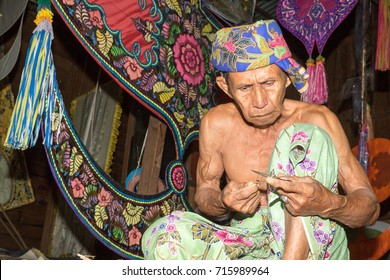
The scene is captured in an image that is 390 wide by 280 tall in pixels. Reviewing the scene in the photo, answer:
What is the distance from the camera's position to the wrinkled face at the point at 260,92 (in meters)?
2.12

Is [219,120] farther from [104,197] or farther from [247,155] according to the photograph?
[104,197]

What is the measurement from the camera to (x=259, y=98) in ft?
6.92

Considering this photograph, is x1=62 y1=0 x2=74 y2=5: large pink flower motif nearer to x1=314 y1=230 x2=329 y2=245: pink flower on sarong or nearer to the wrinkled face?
the wrinkled face

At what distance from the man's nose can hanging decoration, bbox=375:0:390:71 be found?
7.18 feet

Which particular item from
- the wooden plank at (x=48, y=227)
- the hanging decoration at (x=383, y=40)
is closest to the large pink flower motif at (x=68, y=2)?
the hanging decoration at (x=383, y=40)

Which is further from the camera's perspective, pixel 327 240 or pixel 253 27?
pixel 253 27

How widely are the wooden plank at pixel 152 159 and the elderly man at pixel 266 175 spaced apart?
0.90 metres

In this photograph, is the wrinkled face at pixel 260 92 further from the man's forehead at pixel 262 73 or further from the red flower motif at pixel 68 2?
the red flower motif at pixel 68 2

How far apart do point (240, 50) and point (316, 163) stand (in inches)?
26.9

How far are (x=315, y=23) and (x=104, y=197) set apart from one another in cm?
230

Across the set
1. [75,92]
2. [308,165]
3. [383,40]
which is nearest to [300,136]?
[308,165]

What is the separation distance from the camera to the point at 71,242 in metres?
4.50

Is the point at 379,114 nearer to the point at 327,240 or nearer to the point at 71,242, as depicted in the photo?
the point at 71,242

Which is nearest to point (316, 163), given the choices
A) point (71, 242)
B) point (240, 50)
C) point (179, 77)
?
point (240, 50)
